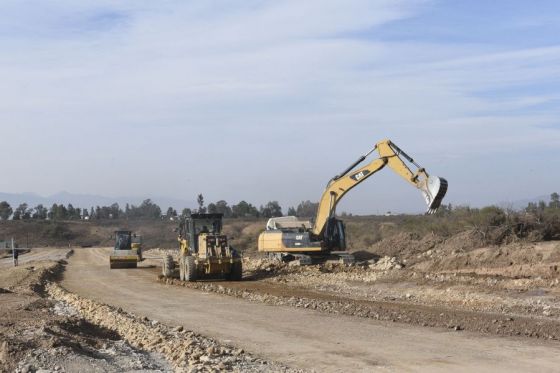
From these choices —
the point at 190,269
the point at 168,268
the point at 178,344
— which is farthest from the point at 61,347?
the point at 168,268

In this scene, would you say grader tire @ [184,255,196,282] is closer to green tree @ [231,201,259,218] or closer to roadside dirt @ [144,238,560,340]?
roadside dirt @ [144,238,560,340]

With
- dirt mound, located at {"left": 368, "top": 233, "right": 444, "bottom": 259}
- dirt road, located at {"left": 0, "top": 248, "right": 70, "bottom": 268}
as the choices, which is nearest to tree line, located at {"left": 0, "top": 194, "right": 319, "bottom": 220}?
dirt road, located at {"left": 0, "top": 248, "right": 70, "bottom": 268}

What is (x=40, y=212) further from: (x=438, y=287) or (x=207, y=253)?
(x=438, y=287)

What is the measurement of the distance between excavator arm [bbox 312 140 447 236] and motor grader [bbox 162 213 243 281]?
4.65m

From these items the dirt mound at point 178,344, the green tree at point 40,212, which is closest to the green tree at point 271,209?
the green tree at point 40,212

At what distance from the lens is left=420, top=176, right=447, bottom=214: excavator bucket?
977 inches

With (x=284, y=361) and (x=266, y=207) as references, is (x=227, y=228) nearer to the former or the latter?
(x=266, y=207)

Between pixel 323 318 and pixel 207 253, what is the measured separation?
12.9m

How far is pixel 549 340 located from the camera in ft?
44.5

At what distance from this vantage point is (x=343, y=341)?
13883 mm

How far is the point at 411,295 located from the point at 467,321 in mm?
6740

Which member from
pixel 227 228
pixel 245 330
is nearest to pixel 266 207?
pixel 227 228

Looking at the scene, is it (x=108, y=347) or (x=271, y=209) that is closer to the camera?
(x=108, y=347)

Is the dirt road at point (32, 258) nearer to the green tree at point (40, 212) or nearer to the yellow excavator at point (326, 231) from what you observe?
the yellow excavator at point (326, 231)
